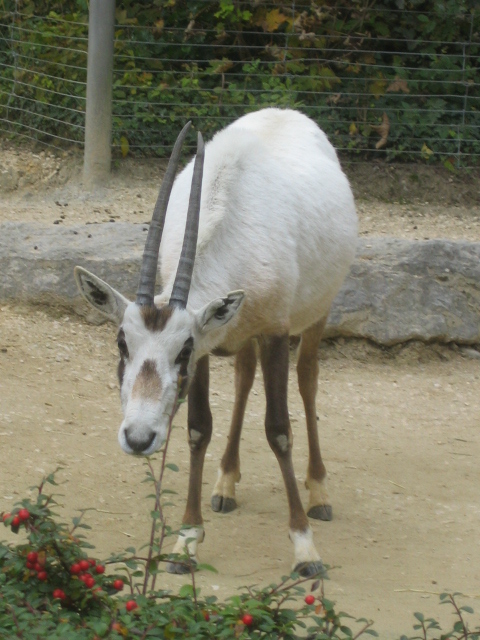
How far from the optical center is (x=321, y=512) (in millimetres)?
5082

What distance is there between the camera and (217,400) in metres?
6.50

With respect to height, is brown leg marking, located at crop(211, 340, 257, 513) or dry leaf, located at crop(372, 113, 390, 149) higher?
dry leaf, located at crop(372, 113, 390, 149)

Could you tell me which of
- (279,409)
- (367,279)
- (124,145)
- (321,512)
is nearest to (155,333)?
(279,409)

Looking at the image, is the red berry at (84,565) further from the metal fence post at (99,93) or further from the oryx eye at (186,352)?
the metal fence post at (99,93)

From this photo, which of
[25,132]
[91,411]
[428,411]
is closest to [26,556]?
[91,411]

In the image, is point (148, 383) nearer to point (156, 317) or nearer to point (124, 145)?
point (156, 317)

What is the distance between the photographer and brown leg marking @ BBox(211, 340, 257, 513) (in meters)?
5.12

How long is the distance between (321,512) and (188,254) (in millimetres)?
1881

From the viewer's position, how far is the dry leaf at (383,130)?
9914 mm

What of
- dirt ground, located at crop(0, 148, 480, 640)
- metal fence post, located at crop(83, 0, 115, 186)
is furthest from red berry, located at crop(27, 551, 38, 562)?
metal fence post, located at crop(83, 0, 115, 186)

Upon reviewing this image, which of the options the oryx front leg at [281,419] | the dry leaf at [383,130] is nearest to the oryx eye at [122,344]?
the oryx front leg at [281,419]

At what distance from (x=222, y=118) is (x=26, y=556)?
7.28 m

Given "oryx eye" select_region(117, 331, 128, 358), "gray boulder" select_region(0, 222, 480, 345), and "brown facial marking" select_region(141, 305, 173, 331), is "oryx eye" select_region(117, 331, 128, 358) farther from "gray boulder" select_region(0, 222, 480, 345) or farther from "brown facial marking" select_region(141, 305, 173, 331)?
"gray boulder" select_region(0, 222, 480, 345)

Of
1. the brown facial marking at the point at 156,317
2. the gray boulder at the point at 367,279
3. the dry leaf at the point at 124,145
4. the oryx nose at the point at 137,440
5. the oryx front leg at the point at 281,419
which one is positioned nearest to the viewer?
the oryx nose at the point at 137,440
